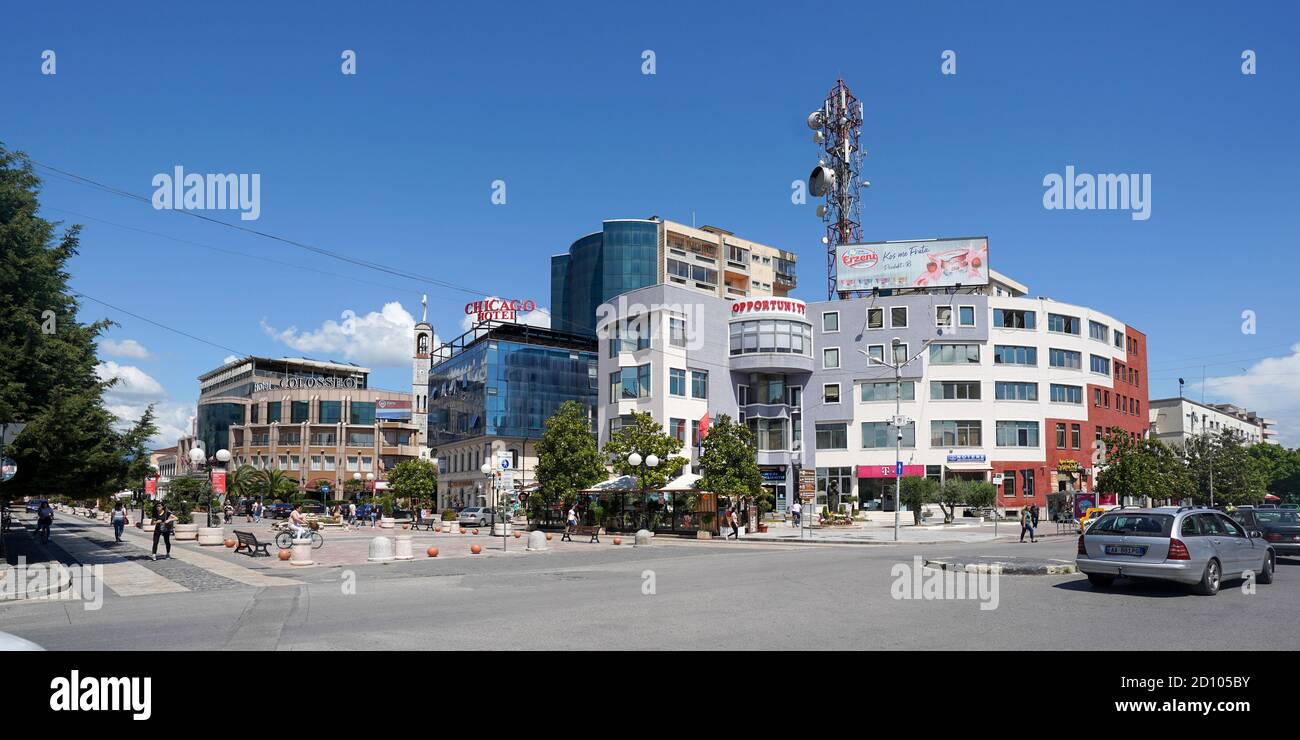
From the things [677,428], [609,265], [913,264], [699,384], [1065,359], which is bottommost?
[677,428]

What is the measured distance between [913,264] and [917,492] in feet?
63.7

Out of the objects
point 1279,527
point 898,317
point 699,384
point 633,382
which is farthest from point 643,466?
point 898,317

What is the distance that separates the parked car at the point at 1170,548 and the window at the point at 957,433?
54.2m

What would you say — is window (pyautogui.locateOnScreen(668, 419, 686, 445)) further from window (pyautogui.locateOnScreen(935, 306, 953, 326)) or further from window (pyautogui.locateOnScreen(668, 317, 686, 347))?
window (pyautogui.locateOnScreen(935, 306, 953, 326))

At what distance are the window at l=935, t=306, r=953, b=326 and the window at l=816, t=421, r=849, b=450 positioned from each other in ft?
36.9

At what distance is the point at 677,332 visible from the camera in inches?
2451

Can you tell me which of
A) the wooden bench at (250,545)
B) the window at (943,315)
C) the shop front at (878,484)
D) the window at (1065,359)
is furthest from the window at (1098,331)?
the wooden bench at (250,545)

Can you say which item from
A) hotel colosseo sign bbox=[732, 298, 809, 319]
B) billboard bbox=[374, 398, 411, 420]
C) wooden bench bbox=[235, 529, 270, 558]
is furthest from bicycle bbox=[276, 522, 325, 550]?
A: billboard bbox=[374, 398, 411, 420]

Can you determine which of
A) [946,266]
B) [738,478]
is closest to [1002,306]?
[946,266]

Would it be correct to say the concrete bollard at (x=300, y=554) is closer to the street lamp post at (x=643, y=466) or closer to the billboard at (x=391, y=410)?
the street lamp post at (x=643, y=466)

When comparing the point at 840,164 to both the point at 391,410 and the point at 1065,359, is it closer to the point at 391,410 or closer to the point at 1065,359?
the point at 1065,359

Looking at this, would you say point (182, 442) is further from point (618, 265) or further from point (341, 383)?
point (618, 265)

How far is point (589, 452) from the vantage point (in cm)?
5084
